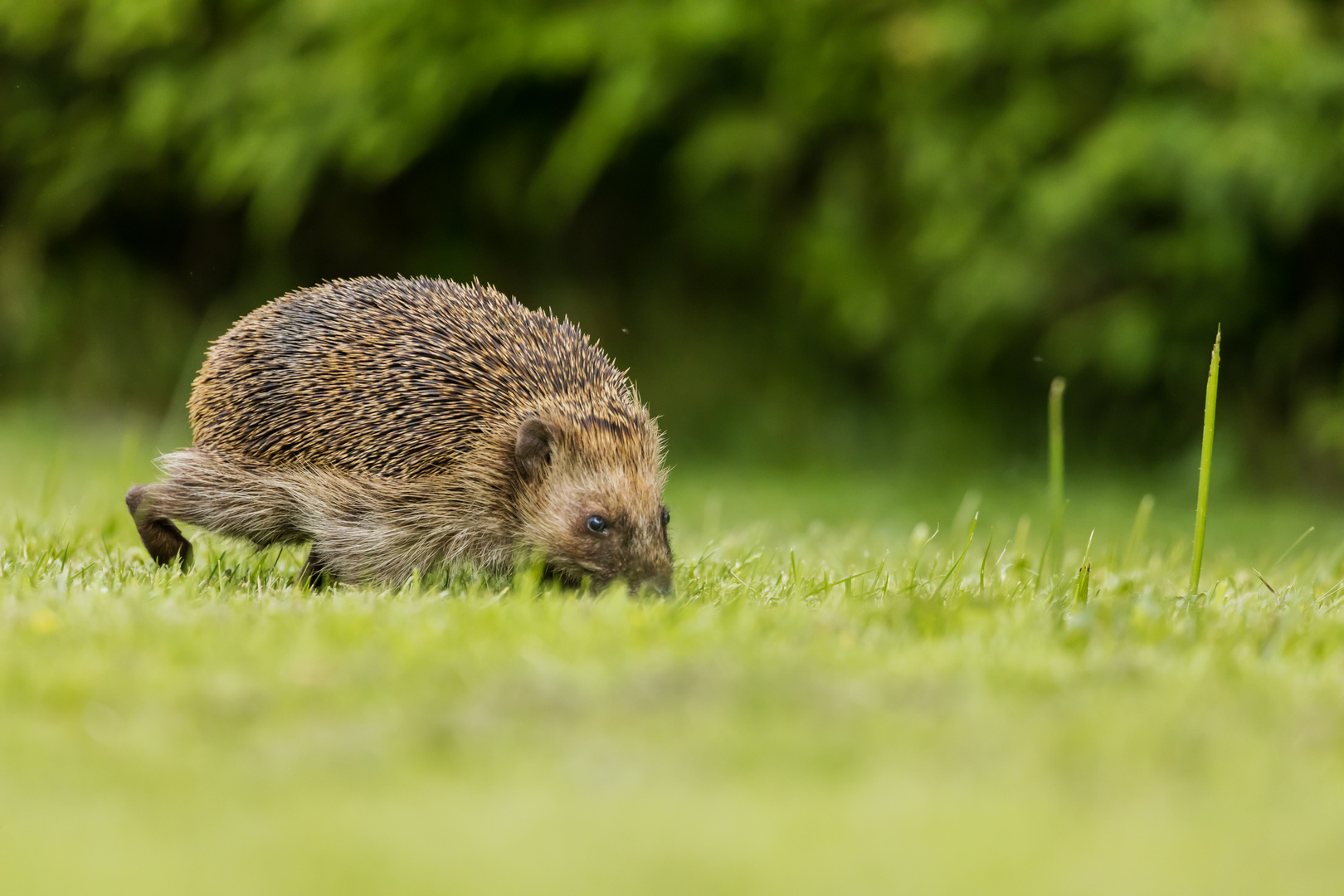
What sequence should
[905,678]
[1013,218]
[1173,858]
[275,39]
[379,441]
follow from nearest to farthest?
1. [1173,858]
2. [905,678]
3. [379,441]
4. [1013,218]
5. [275,39]

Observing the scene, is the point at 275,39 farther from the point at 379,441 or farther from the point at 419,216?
the point at 379,441

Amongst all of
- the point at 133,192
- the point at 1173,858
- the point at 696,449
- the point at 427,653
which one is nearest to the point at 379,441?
the point at 427,653

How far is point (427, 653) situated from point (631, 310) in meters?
9.13

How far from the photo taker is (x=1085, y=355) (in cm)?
974

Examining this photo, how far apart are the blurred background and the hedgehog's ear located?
17.8 ft

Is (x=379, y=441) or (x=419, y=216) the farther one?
(x=419, y=216)

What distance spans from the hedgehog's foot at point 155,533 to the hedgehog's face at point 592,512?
126cm

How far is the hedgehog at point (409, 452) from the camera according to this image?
15.7 feet

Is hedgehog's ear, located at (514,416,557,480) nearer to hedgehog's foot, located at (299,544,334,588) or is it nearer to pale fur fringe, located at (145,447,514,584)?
pale fur fringe, located at (145,447,514,584)

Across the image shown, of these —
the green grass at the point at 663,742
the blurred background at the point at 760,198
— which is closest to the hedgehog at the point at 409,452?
the green grass at the point at 663,742

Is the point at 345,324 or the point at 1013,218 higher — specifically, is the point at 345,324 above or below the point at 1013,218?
below

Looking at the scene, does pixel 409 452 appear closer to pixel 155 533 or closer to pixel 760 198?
pixel 155 533

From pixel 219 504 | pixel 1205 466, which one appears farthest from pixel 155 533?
pixel 1205 466

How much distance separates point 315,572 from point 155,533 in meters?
0.58
